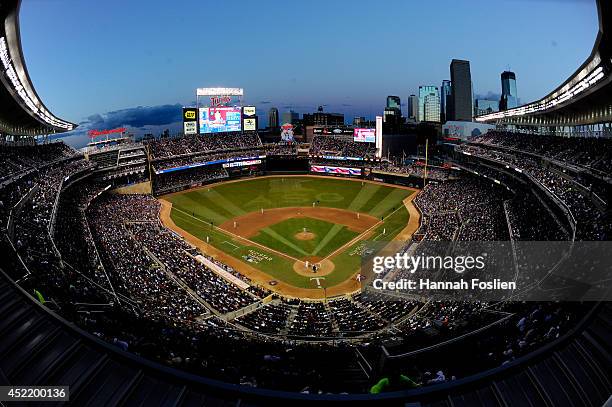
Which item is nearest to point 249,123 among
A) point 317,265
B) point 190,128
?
point 190,128

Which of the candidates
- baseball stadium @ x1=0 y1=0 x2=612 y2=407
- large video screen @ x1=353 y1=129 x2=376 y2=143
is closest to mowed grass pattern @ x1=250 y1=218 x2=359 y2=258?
baseball stadium @ x1=0 y1=0 x2=612 y2=407

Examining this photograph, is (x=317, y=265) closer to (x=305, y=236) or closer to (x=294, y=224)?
(x=305, y=236)

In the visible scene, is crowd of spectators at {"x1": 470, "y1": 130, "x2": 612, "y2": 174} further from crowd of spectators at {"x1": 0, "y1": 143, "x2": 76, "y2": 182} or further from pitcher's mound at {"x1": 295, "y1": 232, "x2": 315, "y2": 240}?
crowd of spectators at {"x1": 0, "y1": 143, "x2": 76, "y2": 182}

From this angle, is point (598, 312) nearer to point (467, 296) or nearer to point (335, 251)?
point (467, 296)

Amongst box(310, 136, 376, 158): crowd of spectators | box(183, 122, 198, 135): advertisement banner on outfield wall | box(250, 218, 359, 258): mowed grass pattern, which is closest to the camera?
box(250, 218, 359, 258): mowed grass pattern

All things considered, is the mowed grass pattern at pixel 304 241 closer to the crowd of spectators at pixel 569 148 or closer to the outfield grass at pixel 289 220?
the outfield grass at pixel 289 220

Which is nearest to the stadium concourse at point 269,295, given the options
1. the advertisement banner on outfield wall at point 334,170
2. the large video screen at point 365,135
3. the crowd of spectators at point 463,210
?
the crowd of spectators at point 463,210
